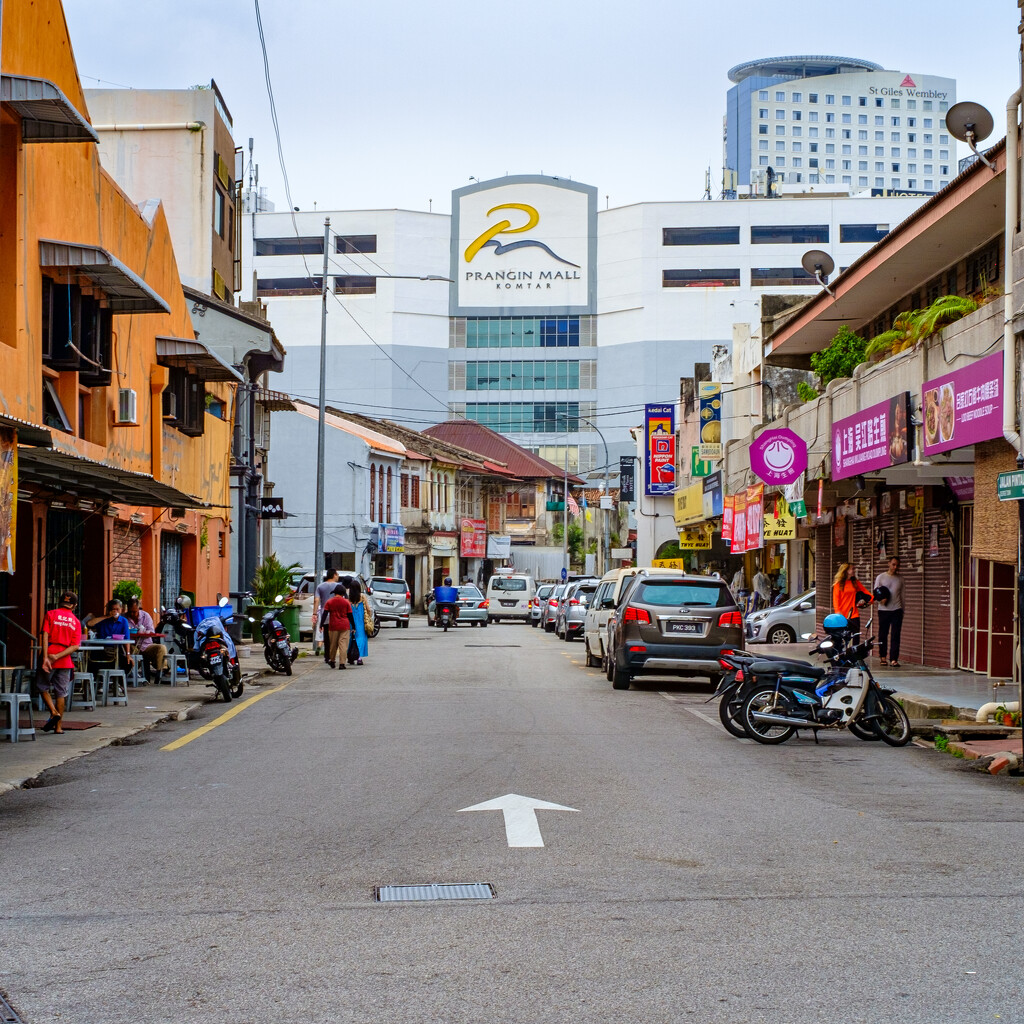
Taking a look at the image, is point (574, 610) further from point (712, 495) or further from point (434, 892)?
point (434, 892)

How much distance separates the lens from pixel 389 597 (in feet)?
155

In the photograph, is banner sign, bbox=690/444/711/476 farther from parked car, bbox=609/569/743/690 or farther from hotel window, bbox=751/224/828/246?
hotel window, bbox=751/224/828/246

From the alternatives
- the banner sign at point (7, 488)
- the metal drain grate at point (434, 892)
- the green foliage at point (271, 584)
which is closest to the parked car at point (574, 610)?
the green foliage at point (271, 584)

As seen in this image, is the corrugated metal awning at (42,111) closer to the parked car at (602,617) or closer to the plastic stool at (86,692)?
the plastic stool at (86,692)

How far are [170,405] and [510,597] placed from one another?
1149 inches

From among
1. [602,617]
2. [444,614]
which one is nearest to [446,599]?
[444,614]

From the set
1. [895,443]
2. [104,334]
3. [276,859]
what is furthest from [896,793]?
[104,334]

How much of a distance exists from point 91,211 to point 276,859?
14.8 m

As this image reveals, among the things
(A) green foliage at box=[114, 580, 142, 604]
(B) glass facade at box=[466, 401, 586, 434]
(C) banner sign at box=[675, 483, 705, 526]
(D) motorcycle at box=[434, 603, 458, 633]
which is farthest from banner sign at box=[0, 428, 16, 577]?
(B) glass facade at box=[466, 401, 586, 434]

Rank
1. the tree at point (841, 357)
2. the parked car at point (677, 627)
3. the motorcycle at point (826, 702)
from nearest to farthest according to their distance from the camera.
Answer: the motorcycle at point (826, 702) → the parked car at point (677, 627) → the tree at point (841, 357)

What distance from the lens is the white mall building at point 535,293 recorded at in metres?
96.8

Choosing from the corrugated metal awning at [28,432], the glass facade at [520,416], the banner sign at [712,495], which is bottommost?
the corrugated metal awning at [28,432]

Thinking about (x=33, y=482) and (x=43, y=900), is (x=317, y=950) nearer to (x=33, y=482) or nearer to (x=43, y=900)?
(x=43, y=900)

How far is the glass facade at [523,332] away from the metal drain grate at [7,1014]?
95.9m
